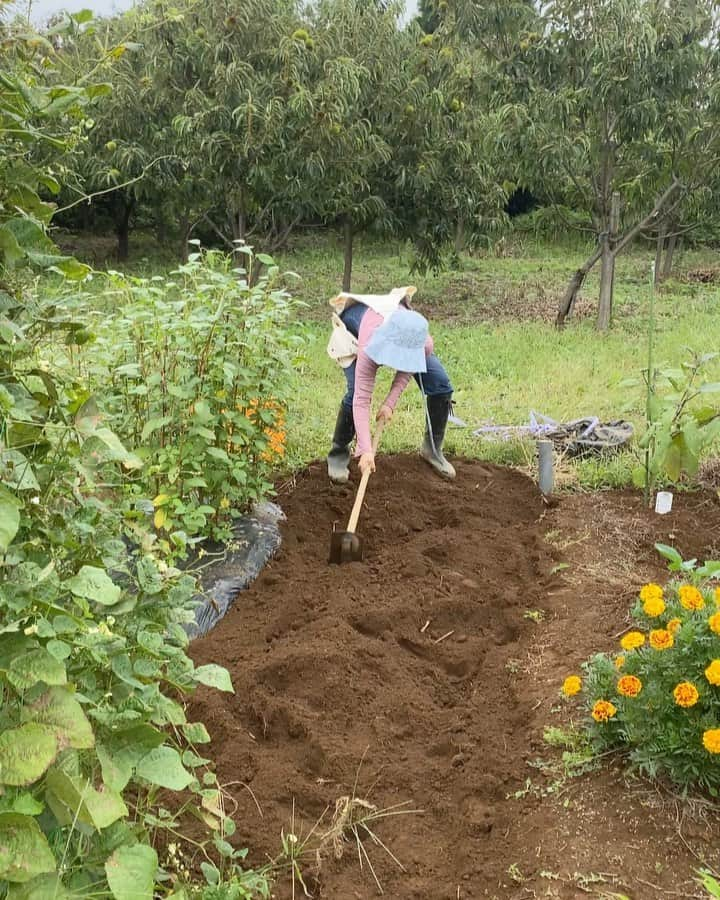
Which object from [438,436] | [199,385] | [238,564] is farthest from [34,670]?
[438,436]

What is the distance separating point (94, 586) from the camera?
1.35m

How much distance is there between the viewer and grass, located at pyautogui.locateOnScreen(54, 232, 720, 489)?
543 centimetres

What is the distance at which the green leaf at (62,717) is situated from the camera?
1.10m

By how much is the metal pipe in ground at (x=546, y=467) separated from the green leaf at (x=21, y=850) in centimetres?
370

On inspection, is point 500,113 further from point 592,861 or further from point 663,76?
point 592,861

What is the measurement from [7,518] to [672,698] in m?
1.73

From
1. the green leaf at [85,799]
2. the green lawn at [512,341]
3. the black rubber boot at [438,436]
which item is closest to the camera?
the green leaf at [85,799]

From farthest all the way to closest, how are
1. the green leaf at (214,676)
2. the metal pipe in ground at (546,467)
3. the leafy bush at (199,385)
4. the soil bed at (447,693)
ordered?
the metal pipe in ground at (546,467)
the leafy bush at (199,385)
the soil bed at (447,693)
the green leaf at (214,676)

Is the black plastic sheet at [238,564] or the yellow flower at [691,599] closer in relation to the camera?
the yellow flower at [691,599]

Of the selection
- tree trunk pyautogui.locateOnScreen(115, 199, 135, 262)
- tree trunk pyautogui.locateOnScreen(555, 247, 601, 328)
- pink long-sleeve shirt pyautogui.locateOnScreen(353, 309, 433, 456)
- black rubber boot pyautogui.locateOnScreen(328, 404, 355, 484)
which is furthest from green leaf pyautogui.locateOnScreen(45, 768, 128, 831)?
tree trunk pyautogui.locateOnScreen(115, 199, 135, 262)

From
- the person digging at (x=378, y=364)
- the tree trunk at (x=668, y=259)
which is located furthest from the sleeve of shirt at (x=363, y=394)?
the tree trunk at (x=668, y=259)

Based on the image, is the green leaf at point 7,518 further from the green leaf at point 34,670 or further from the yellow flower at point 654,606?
the yellow flower at point 654,606

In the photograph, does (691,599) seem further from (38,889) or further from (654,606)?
(38,889)

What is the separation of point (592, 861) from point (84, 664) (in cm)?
132
